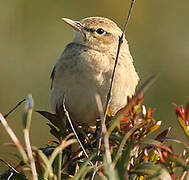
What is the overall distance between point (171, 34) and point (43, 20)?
1741 mm

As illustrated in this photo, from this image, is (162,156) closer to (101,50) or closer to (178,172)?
(101,50)

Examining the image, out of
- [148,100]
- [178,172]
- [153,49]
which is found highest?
[153,49]

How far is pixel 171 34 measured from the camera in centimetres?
709

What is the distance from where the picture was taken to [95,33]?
488 cm

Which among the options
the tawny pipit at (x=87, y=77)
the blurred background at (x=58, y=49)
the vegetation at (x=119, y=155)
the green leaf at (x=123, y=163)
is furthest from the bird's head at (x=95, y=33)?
the green leaf at (x=123, y=163)

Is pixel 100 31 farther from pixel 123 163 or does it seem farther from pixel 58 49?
pixel 123 163

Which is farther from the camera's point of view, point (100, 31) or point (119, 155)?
point (100, 31)

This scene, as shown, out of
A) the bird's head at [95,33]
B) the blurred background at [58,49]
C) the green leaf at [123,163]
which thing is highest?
the bird's head at [95,33]

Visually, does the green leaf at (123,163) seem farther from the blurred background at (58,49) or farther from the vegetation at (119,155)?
the blurred background at (58,49)

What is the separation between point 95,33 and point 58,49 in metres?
2.11

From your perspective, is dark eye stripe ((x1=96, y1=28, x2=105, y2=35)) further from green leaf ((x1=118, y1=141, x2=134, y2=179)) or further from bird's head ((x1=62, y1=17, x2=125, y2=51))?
green leaf ((x1=118, y1=141, x2=134, y2=179))

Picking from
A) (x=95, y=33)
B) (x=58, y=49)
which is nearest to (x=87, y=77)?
(x=95, y=33)

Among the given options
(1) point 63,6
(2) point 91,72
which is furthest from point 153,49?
(2) point 91,72

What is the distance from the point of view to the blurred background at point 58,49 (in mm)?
6633
